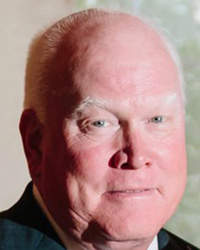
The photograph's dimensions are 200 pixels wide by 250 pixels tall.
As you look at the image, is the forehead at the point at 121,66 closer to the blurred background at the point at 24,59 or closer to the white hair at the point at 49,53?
the white hair at the point at 49,53

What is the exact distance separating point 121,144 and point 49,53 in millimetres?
180

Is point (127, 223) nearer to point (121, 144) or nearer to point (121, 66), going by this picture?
point (121, 144)

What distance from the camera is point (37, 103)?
38.4 inches

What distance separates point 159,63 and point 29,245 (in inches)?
13.7

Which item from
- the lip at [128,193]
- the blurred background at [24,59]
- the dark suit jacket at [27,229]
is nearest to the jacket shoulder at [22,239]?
the dark suit jacket at [27,229]

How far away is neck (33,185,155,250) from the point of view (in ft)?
3.12

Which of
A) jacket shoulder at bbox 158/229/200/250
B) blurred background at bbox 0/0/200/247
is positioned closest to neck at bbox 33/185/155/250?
jacket shoulder at bbox 158/229/200/250

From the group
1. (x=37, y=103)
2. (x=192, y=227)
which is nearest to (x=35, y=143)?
(x=37, y=103)

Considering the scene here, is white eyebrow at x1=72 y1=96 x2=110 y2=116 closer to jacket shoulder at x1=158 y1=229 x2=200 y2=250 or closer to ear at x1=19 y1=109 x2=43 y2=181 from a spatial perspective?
ear at x1=19 y1=109 x2=43 y2=181

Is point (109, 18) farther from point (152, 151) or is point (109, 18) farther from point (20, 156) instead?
point (20, 156)

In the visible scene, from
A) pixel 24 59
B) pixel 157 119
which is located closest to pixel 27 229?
pixel 157 119

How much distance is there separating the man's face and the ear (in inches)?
1.4

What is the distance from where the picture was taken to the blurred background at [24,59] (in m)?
1.73

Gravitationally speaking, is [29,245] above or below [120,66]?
below
